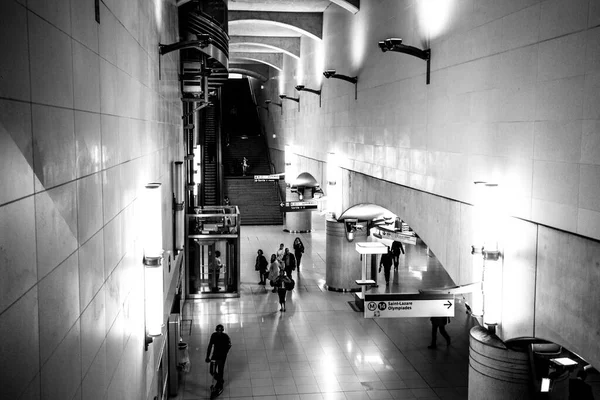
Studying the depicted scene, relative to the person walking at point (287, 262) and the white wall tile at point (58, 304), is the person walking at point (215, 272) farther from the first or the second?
the white wall tile at point (58, 304)

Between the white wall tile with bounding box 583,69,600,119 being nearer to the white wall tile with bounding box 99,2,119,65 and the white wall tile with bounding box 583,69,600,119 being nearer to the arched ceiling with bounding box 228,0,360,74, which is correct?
the white wall tile with bounding box 99,2,119,65

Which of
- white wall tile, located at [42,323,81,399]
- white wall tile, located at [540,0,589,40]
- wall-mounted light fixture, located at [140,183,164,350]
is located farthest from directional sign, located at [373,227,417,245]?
white wall tile, located at [42,323,81,399]

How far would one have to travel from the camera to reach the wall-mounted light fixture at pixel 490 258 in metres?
8.72

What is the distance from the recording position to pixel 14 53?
2520mm

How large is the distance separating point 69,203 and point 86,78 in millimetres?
967

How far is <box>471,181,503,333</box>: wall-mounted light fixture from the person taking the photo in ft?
28.6

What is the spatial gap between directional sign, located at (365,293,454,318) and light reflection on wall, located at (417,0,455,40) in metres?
4.57

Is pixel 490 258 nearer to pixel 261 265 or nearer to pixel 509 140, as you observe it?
pixel 509 140

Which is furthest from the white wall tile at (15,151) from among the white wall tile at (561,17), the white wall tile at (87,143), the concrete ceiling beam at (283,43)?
the concrete ceiling beam at (283,43)

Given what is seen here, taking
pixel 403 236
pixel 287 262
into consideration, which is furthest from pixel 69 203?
pixel 403 236

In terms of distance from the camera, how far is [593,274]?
6387mm

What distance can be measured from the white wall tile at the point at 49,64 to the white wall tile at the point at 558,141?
524 cm

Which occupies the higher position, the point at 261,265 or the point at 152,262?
the point at 152,262

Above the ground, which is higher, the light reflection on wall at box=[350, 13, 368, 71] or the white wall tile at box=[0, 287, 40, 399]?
the light reflection on wall at box=[350, 13, 368, 71]
